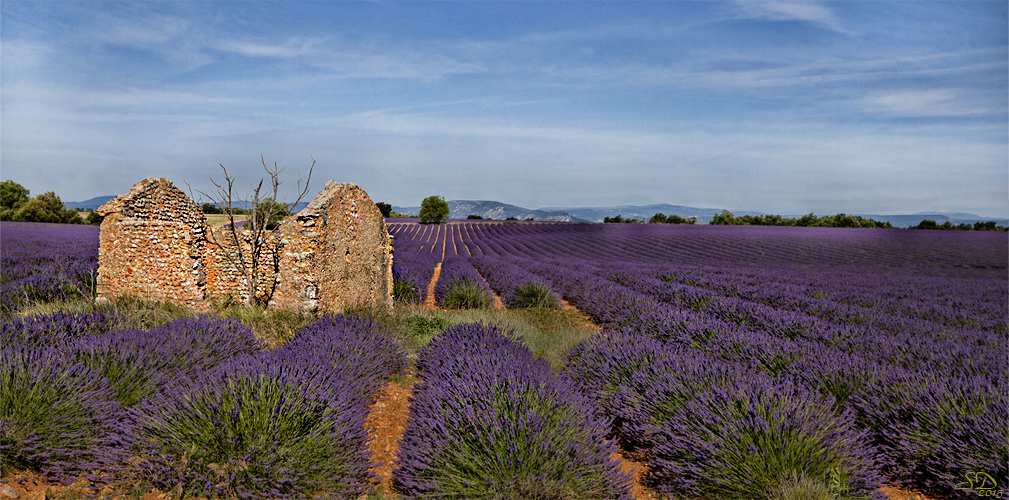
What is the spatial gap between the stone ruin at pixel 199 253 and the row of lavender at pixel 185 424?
2798 millimetres

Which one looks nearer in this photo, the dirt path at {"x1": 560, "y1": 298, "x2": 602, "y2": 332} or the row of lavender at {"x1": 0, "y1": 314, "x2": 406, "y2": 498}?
the row of lavender at {"x1": 0, "y1": 314, "x2": 406, "y2": 498}

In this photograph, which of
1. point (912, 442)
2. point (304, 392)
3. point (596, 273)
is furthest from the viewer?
point (596, 273)

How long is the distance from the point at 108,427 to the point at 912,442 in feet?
18.5

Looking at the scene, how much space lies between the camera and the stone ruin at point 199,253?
6469 mm

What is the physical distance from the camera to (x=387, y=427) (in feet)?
12.6

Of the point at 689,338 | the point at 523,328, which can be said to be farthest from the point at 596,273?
the point at 689,338

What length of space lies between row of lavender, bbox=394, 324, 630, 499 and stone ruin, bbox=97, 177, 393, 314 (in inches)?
154

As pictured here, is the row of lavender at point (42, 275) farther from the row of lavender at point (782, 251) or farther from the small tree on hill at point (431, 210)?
the small tree on hill at point (431, 210)

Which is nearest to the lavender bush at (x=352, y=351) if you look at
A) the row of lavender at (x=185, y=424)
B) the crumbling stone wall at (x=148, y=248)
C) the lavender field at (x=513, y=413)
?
the lavender field at (x=513, y=413)

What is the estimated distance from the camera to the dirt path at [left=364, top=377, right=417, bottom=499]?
3.07 metres

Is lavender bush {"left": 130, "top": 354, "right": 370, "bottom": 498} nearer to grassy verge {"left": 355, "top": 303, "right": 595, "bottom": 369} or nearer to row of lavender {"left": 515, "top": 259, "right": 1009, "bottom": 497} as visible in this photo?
row of lavender {"left": 515, "top": 259, "right": 1009, "bottom": 497}

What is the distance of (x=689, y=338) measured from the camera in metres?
5.12

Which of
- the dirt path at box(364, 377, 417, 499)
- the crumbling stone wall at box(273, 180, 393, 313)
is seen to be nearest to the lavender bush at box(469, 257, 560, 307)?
the crumbling stone wall at box(273, 180, 393, 313)

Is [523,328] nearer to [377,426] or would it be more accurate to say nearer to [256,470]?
[377,426]
